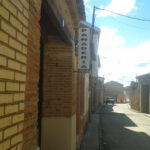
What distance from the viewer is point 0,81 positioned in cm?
174

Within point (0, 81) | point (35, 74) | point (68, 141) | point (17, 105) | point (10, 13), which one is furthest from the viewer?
point (68, 141)

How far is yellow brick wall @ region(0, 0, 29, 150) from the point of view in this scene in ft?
5.89

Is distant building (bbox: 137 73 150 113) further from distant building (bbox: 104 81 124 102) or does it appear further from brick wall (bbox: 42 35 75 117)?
distant building (bbox: 104 81 124 102)

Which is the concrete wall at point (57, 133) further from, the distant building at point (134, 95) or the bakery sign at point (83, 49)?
the distant building at point (134, 95)

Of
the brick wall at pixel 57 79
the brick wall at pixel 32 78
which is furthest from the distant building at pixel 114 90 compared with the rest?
the brick wall at pixel 32 78

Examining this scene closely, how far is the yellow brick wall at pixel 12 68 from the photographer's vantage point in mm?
1795

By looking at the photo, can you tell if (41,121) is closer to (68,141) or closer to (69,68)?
(68,141)

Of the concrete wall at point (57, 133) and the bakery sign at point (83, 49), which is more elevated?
the bakery sign at point (83, 49)

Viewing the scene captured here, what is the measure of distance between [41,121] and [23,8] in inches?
142

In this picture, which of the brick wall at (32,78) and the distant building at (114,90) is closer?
the brick wall at (32,78)

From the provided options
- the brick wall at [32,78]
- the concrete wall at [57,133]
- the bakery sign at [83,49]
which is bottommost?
the concrete wall at [57,133]

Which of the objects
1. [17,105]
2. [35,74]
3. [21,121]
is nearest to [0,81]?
[17,105]

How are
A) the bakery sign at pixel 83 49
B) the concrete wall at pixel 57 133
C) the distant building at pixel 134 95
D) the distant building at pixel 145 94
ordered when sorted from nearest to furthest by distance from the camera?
the concrete wall at pixel 57 133 < the bakery sign at pixel 83 49 < the distant building at pixel 145 94 < the distant building at pixel 134 95

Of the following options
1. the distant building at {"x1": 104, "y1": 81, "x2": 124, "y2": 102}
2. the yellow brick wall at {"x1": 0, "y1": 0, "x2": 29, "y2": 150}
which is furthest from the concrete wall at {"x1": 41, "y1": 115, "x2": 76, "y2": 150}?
the distant building at {"x1": 104, "y1": 81, "x2": 124, "y2": 102}
